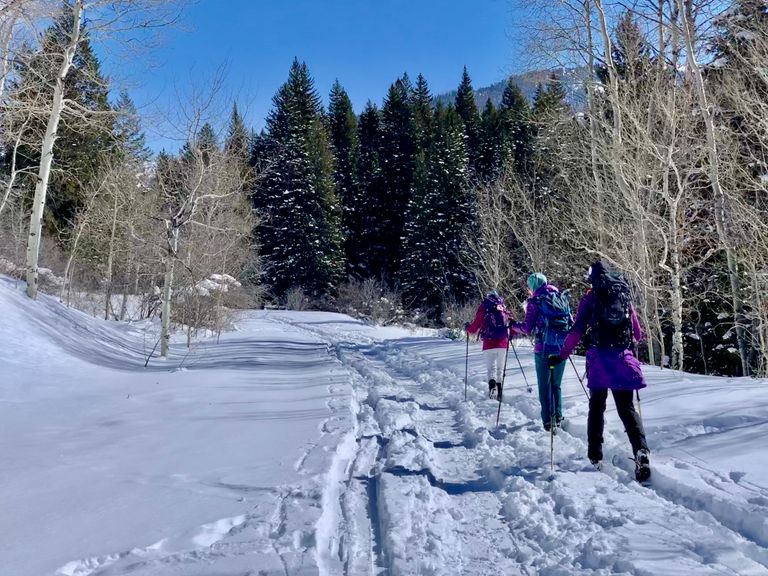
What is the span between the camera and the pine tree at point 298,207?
39.6 metres

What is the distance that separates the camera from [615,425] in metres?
5.93

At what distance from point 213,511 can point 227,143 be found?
1047cm

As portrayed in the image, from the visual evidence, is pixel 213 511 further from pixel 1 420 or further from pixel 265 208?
pixel 265 208

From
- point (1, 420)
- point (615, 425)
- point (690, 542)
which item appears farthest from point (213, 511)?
point (615, 425)

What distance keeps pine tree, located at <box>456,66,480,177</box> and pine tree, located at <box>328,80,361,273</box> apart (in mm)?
9744

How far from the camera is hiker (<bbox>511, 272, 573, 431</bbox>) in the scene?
6.09m

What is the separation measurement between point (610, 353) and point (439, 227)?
31369 mm

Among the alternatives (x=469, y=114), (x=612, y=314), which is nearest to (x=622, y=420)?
(x=612, y=314)

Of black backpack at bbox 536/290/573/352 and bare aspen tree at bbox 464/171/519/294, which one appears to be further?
bare aspen tree at bbox 464/171/519/294

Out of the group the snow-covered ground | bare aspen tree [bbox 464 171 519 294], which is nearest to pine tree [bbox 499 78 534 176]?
bare aspen tree [bbox 464 171 519 294]

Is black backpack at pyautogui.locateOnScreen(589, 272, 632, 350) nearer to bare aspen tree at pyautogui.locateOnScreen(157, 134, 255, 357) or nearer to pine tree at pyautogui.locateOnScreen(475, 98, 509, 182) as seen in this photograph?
bare aspen tree at pyautogui.locateOnScreen(157, 134, 255, 357)

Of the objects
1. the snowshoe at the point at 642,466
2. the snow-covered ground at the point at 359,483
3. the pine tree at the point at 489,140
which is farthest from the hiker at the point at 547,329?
the pine tree at the point at 489,140

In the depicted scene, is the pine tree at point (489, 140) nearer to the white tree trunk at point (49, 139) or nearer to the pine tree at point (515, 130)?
the pine tree at point (515, 130)

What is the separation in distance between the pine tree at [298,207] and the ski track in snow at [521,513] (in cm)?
3403
